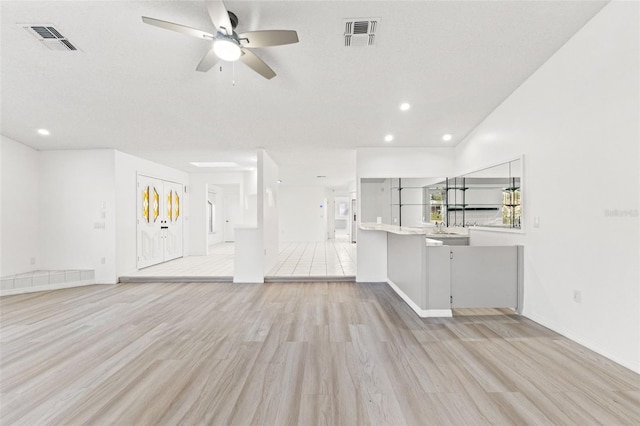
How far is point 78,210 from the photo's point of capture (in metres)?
5.56

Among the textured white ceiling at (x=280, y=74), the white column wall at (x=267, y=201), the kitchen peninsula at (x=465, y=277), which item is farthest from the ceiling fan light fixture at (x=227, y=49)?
the white column wall at (x=267, y=201)

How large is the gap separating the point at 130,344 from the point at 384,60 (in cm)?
409

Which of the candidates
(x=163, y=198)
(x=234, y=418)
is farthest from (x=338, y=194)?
(x=234, y=418)

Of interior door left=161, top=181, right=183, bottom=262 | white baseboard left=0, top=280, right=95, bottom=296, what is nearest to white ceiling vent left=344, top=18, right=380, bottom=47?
white baseboard left=0, top=280, right=95, bottom=296

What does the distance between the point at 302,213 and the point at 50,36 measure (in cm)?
974

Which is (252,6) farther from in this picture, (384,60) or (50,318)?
(50,318)

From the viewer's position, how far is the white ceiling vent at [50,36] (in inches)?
105

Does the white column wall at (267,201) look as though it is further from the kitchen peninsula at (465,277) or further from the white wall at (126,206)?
the kitchen peninsula at (465,277)

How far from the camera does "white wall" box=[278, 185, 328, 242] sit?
39.8 feet

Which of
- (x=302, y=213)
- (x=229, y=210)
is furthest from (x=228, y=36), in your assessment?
(x=229, y=210)

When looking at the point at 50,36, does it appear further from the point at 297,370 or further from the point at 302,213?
the point at 302,213

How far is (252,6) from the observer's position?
2.46 meters

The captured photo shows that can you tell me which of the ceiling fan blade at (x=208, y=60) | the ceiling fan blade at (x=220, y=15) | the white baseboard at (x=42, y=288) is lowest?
the white baseboard at (x=42, y=288)

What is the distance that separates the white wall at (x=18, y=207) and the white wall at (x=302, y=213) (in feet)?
25.2
